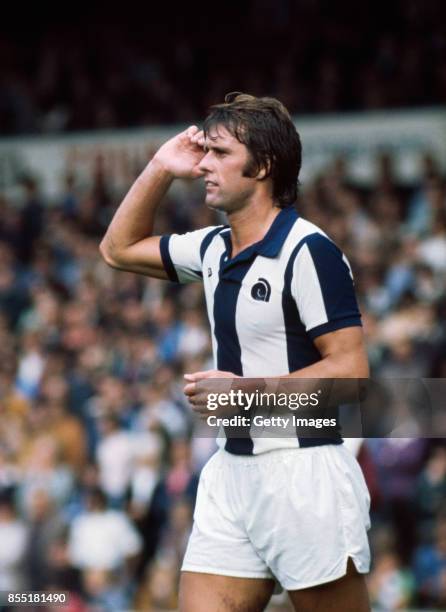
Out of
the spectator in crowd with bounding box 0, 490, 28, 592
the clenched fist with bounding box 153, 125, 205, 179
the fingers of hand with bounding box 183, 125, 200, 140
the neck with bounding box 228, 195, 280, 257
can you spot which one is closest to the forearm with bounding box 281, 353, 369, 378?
the neck with bounding box 228, 195, 280, 257

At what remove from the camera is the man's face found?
4070 mm

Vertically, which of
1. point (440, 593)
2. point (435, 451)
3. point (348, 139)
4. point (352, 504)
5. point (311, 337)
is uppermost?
point (348, 139)

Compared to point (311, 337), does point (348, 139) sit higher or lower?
higher

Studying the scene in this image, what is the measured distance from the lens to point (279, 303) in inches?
156

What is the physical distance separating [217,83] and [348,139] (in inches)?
89.7

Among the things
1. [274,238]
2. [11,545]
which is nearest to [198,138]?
[274,238]

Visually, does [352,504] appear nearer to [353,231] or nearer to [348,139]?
[353,231]

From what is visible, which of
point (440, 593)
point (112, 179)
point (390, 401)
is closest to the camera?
point (390, 401)

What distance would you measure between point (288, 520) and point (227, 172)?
1062 mm

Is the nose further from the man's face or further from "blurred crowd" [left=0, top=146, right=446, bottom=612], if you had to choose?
"blurred crowd" [left=0, top=146, right=446, bottom=612]

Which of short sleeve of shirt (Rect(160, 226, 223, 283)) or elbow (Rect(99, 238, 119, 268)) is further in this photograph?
elbow (Rect(99, 238, 119, 268))

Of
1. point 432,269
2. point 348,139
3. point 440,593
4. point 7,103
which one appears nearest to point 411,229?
point 432,269

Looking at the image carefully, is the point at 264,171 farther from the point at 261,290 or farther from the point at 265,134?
the point at 261,290

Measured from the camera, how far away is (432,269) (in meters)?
10.0
